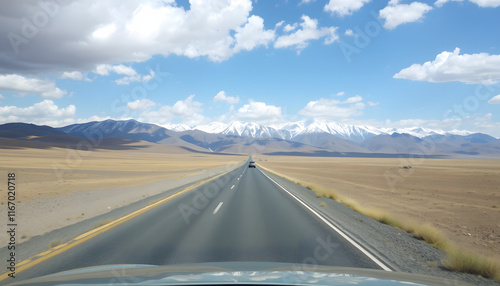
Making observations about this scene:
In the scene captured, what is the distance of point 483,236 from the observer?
417 inches

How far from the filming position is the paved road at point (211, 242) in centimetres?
603

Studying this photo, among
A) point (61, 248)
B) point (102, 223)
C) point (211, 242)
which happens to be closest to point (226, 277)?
point (211, 242)

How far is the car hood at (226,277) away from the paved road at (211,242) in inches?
60.7

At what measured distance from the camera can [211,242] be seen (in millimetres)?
7426

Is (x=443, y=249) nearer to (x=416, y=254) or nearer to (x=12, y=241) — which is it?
(x=416, y=254)

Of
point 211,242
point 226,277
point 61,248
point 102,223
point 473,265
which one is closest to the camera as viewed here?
point 226,277

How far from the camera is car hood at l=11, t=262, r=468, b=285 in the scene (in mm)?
3664

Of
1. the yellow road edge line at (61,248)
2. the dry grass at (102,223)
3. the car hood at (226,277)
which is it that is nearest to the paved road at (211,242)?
the yellow road edge line at (61,248)

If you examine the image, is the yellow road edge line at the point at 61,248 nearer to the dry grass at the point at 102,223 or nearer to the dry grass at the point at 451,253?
the dry grass at the point at 102,223

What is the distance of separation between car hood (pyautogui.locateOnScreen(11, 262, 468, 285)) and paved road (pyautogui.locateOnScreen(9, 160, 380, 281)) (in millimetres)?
1541

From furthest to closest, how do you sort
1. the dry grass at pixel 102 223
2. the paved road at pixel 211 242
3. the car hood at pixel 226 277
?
1. the dry grass at pixel 102 223
2. the paved road at pixel 211 242
3. the car hood at pixel 226 277

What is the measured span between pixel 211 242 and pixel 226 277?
3.69 meters

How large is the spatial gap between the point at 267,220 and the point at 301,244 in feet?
10.2

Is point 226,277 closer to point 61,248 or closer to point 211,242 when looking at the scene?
point 211,242
